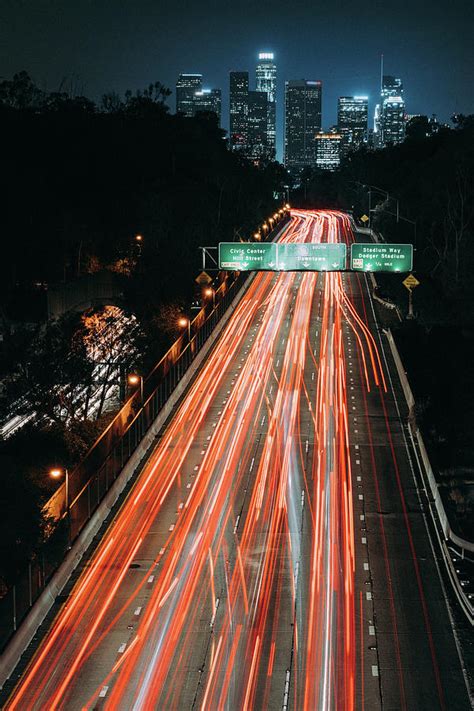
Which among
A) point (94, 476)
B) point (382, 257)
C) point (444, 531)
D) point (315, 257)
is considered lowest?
point (444, 531)

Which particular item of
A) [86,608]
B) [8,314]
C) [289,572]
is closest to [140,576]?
[86,608]

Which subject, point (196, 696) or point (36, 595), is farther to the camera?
point (36, 595)

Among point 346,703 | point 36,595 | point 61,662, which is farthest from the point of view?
point 36,595

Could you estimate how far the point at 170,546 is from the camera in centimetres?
2559

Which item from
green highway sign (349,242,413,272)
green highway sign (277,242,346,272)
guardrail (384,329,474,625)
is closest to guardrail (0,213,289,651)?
green highway sign (277,242,346,272)

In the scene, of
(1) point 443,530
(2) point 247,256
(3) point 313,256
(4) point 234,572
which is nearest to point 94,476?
(4) point 234,572

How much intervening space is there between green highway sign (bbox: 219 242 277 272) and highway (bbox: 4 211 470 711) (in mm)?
12327

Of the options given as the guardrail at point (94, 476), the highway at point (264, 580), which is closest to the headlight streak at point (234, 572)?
the highway at point (264, 580)

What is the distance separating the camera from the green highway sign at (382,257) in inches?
2005

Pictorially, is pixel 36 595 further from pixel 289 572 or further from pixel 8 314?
pixel 8 314

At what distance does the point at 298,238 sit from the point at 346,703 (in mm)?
91734

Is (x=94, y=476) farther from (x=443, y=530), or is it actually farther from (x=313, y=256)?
(x=313, y=256)

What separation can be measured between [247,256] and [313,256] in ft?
12.3

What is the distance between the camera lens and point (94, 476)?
27.4m
